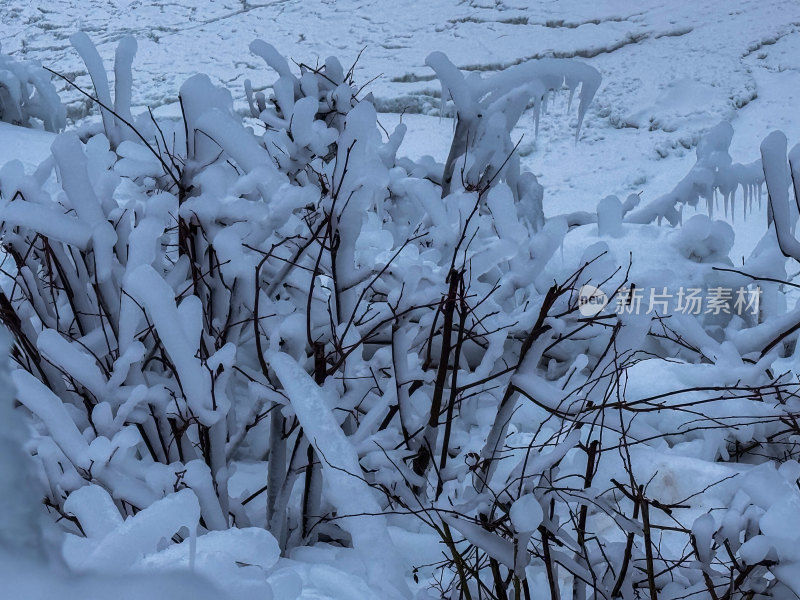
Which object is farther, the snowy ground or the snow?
the snowy ground

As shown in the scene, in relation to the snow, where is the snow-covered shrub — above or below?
below

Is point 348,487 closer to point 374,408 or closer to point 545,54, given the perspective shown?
point 374,408

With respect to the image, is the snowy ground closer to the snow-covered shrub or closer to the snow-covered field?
the snow-covered shrub

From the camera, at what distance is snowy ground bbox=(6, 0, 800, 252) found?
509cm

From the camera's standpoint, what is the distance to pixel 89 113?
6.32 meters

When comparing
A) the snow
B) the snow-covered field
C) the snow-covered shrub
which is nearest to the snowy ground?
the snow-covered shrub

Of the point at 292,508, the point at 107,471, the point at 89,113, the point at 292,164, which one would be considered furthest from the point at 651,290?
the point at 89,113

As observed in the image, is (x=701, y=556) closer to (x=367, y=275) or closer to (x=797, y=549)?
(x=797, y=549)

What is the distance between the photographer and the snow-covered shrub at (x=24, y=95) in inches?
166

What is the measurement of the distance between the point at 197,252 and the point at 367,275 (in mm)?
300

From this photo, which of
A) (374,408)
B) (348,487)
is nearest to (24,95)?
(374,408)

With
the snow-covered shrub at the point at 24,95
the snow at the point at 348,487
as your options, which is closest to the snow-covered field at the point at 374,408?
the snow at the point at 348,487

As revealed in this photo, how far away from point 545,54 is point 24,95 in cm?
437

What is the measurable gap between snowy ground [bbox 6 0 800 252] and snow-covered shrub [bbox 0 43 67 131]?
180 cm
